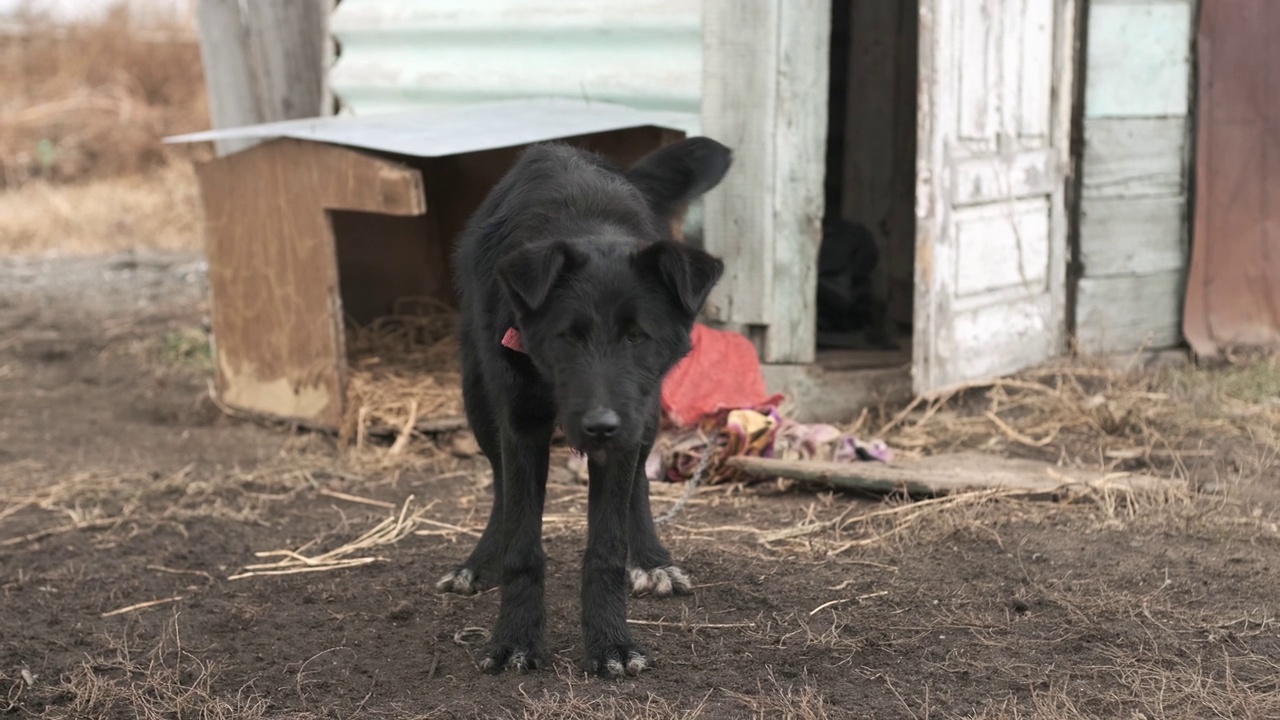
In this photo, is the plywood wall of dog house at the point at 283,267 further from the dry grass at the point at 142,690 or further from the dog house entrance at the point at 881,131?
the dog house entrance at the point at 881,131

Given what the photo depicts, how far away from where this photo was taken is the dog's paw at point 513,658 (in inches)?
146

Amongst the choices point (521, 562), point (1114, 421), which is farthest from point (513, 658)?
point (1114, 421)

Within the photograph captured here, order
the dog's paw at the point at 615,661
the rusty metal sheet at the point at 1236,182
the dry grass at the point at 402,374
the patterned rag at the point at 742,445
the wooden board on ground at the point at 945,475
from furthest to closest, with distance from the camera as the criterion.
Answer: the rusty metal sheet at the point at 1236,182 → the dry grass at the point at 402,374 → the patterned rag at the point at 742,445 → the wooden board on ground at the point at 945,475 → the dog's paw at the point at 615,661

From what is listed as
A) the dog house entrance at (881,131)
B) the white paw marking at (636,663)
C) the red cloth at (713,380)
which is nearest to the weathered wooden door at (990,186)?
the red cloth at (713,380)

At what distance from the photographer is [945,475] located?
560 cm

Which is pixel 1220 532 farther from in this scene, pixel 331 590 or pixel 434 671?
pixel 331 590

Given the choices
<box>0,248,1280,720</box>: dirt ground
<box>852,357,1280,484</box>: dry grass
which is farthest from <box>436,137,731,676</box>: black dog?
<box>852,357,1280,484</box>: dry grass

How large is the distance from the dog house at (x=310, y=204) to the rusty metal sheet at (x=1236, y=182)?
11.5 feet

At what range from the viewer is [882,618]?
13.6ft

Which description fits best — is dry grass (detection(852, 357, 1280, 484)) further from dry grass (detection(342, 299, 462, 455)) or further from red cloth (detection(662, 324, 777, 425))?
dry grass (detection(342, 299, 462, 455))

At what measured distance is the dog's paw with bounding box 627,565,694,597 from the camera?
4.45 metres

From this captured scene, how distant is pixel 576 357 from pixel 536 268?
26cm

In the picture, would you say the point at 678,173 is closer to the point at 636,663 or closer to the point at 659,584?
the point at 659,584

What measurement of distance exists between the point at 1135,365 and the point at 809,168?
105 inches
